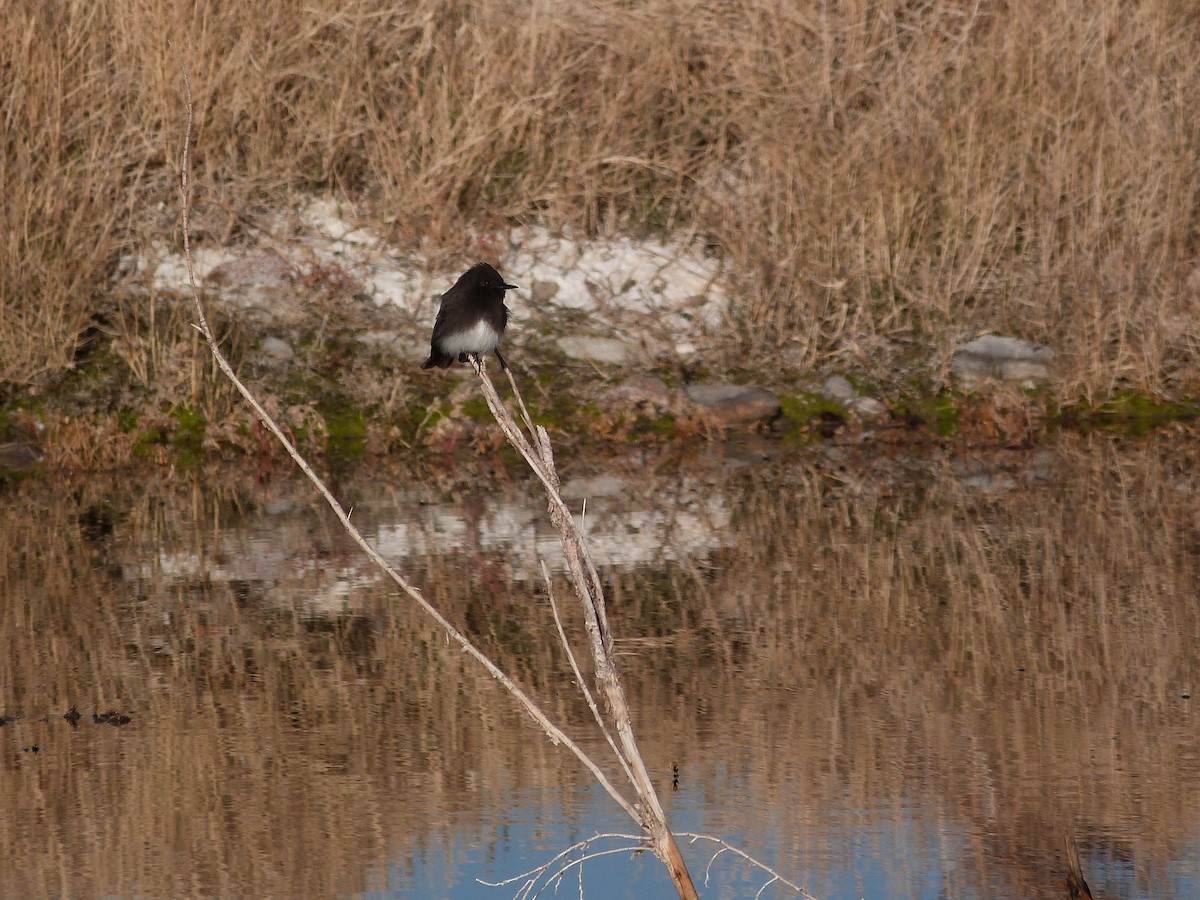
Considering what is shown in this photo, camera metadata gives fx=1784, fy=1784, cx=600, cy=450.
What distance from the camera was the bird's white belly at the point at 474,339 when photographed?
6.99 m

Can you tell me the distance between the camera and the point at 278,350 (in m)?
11.8

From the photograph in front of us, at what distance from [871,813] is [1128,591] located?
2.88m

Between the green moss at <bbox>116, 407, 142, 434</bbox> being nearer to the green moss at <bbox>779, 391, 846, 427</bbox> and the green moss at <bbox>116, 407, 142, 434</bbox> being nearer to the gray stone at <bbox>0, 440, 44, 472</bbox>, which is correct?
the gray stone at <bbox>0, 440, 44, 472</bbox>

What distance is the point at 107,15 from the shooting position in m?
13.0

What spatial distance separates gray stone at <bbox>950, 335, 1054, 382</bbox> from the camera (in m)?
11.7

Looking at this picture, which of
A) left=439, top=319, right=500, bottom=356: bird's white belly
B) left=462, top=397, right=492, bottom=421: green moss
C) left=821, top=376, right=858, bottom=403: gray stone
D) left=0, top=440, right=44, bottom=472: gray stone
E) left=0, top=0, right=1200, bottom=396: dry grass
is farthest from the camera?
left=0, top=0, right=1200, bottom=396: dry grass

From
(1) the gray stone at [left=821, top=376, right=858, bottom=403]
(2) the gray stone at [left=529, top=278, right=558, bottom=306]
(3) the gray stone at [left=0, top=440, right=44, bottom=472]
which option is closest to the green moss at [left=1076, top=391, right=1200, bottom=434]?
(1) the gray stone at [left=821, top=376, right=858, bottom=403]

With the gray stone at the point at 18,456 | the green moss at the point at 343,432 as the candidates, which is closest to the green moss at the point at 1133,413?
the green moss at the point at 343,432

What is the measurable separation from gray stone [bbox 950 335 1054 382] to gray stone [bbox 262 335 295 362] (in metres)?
4.36

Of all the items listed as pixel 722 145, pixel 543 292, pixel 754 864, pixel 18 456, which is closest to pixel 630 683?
pixel 754 864

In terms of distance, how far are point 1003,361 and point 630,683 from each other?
6135 mm

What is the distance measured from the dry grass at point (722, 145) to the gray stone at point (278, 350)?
1.20m

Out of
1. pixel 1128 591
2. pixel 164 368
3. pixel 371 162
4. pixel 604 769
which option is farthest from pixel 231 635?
pixel 371 162

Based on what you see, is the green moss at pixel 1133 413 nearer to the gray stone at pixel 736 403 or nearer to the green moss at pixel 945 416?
the green moss at pixel 945 416
